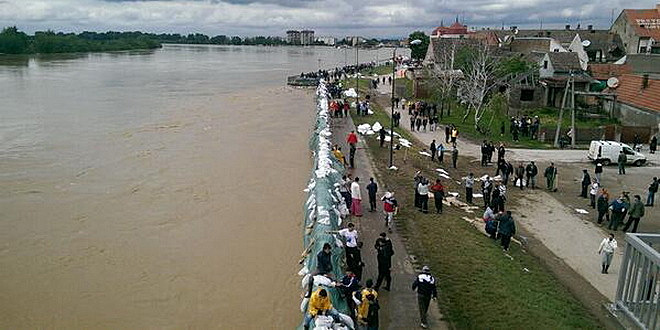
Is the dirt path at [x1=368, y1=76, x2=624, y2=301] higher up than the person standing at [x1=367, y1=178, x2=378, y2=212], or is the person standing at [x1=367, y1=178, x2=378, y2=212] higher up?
the person standing at [x1=367, y1=178, x2=378, y2=212]

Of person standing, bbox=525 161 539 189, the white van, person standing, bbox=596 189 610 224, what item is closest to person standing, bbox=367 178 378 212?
person standing, bbox=596 189 610 224

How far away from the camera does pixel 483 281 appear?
451 inches

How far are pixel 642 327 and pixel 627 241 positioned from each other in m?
1.34

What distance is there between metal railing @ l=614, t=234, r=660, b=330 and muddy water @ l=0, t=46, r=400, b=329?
5.77 metres

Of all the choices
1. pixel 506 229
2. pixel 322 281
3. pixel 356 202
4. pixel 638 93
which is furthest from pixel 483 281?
pixel 638 93

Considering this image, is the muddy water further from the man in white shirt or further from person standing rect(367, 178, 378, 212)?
person standing rect(367, 178, 378, 212)

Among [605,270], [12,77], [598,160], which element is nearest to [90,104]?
[12,77]

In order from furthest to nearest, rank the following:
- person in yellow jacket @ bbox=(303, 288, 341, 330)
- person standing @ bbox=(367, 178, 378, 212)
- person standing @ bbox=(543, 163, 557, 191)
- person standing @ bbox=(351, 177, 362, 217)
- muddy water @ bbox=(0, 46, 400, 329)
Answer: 1. person standing @ bbox=(543, 163, 557, 191)
2. person standing @ bbox=(367, 178, 378, 212)
3. person standing @ bbox=(351, 177, 362, 217)
4. muddy water @ bbox=(0, 46, 400, 329)
5. person in yellow jacket @ bbox=(303, 288, 341, 330)

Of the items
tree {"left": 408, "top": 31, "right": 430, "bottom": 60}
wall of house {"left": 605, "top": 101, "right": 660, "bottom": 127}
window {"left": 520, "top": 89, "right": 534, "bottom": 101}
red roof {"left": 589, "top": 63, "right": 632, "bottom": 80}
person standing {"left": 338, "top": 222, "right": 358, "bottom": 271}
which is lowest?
person standing {"left": 338, "top": 222, "right": 358, "bottom": 271}

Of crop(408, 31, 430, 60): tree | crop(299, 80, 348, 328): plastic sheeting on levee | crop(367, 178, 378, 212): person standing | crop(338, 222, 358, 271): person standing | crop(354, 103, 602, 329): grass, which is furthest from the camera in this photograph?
crop(408, 31, 430, 60): tree

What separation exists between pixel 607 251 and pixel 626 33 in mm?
62118

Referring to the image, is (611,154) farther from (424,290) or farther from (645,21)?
(645,21)

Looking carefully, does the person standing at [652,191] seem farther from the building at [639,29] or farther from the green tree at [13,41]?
the green tree at [13,41]

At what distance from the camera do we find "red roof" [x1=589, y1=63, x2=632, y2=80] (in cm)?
4393
